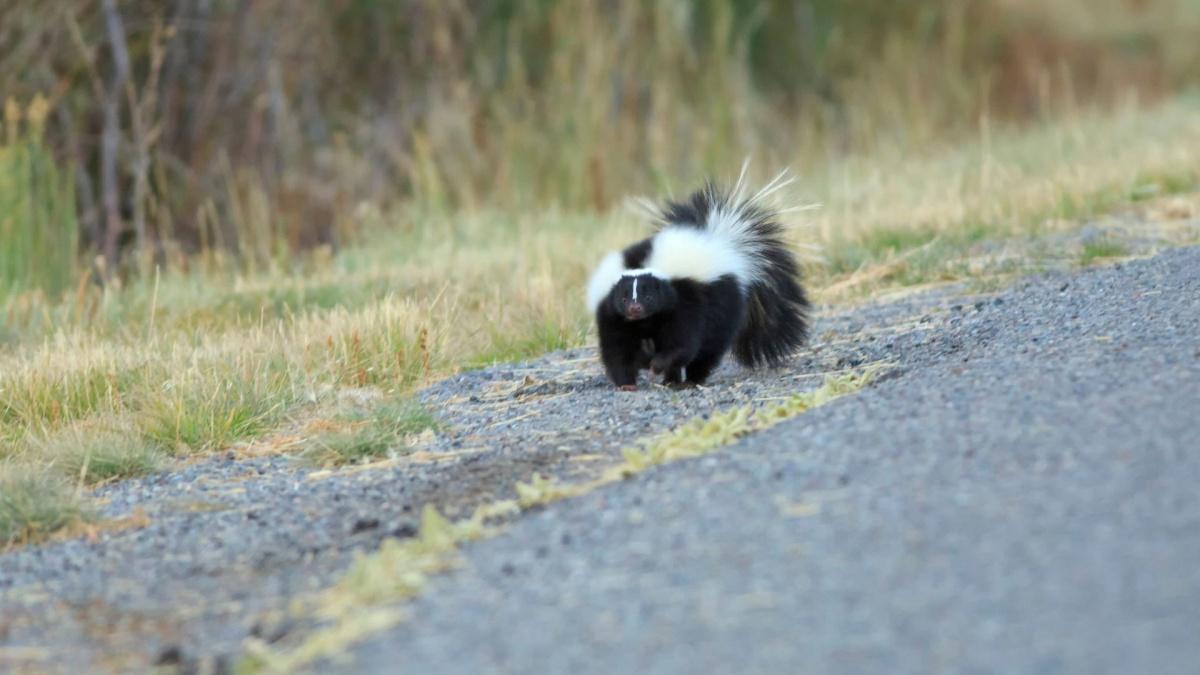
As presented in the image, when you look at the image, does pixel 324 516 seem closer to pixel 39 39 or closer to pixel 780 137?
pixel 39 39

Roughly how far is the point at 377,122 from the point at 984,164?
17.3 ft

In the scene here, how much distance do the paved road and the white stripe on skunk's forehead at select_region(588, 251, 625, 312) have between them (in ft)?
7.29

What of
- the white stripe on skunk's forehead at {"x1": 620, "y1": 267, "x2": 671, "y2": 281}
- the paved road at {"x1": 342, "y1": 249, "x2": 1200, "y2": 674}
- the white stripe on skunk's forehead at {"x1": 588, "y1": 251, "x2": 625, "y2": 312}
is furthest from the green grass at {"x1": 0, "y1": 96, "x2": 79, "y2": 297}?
the paved road at {"x1": 342, "y1": 249, "x2": 1200, "y2": 674}

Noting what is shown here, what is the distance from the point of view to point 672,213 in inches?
331

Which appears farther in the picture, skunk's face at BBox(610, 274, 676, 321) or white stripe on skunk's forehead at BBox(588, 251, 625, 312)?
white stripe on skunk's forehead at BBox(588, 251, 625, 312)

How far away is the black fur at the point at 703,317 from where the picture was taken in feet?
25.5

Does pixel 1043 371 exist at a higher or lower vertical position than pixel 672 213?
lower

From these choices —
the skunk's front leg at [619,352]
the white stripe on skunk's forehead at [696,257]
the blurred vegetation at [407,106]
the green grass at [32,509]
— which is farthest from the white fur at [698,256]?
the blurred vegetation at [407,106]

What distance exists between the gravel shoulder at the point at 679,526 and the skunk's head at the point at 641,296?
2.08 feet

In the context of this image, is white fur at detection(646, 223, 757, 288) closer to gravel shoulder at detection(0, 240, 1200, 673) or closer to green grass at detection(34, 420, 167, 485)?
gravel shoulder at detection(0, 240, 1200, 673)

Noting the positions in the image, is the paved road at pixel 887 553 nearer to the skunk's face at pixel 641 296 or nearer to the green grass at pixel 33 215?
the skunk's face at pixel 641 296

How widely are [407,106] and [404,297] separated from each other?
189 inches

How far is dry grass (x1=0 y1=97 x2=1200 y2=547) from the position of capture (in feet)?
23.4

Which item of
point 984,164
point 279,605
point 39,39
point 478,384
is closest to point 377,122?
point 39,39
